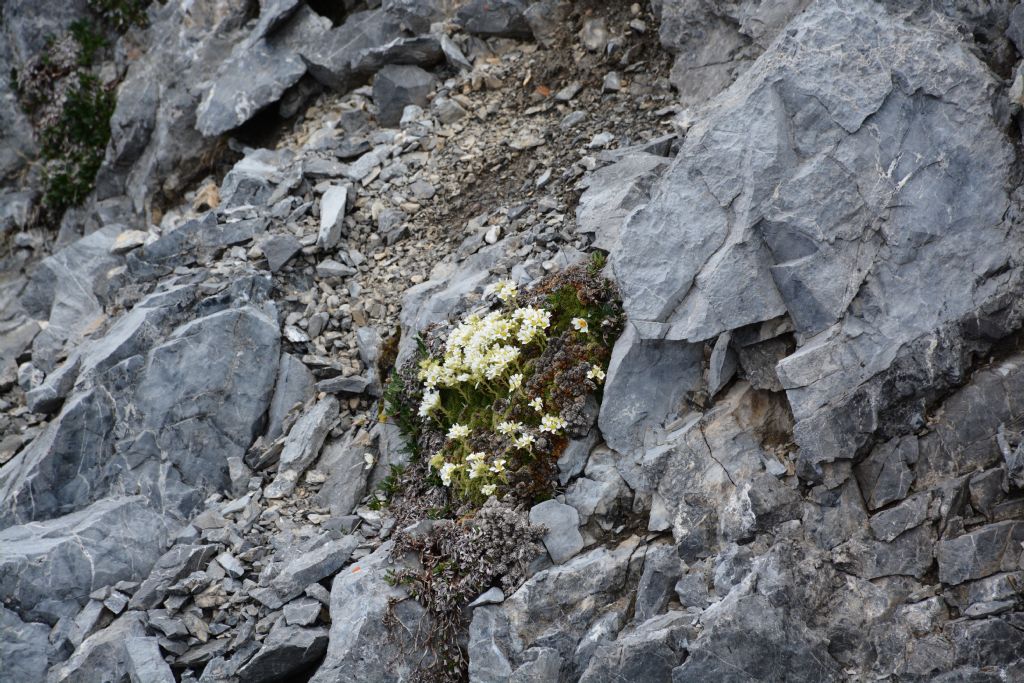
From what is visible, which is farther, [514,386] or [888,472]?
[514,386]

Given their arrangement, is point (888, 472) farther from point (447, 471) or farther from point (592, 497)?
point (447, 471)

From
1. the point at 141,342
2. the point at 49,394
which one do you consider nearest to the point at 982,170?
the point at 141,342

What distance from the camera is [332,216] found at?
12.5 m

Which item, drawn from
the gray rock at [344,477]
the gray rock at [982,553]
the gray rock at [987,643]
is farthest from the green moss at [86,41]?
the gray rock at [987,643]

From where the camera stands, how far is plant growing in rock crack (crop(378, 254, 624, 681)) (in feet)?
27.1

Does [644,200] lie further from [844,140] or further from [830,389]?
[830,389]

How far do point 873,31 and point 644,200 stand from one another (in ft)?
9.47

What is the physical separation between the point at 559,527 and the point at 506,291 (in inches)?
106

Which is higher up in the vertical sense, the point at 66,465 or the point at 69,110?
the point at 69,110

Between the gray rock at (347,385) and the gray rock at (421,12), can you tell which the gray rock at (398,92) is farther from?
the gray rock at (347,385)

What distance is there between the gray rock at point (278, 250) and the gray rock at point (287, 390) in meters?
1.51

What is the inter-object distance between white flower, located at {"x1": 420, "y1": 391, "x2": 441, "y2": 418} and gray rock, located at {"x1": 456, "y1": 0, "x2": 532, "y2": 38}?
→ 6970mm

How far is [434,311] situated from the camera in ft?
34.8

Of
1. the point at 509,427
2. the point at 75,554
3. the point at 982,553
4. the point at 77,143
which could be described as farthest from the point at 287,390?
the point at 77,143
